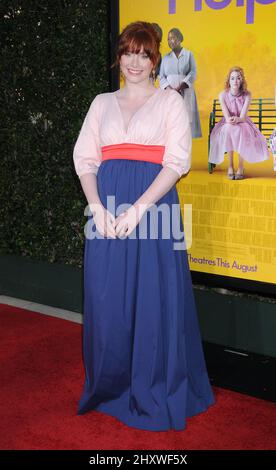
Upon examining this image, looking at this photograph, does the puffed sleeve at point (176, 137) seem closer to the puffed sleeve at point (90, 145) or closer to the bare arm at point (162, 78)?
the puffed sleeve at point (90, 145)

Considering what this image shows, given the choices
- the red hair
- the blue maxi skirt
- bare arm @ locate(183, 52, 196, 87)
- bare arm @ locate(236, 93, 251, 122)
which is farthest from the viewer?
bare arm @ locate(183, 52, 196, 87)

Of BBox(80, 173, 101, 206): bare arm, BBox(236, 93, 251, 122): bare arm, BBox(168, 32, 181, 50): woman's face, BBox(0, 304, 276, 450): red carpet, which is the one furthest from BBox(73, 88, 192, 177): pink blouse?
BBox(0, 304, 276, 450): red carpet

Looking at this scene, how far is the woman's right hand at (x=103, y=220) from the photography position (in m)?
2.35

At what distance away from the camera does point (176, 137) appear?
2305mm

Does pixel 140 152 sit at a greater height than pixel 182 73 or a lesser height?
lesser

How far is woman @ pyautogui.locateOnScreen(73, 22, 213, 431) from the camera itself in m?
2.32

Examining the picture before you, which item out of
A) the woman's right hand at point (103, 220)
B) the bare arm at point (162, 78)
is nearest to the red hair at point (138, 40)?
the woman's right hand at point (103, 220)

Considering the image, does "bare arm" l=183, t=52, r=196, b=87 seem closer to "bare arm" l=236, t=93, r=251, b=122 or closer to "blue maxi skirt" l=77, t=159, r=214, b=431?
"bare arm" l=236, t=93, r=251, b=122

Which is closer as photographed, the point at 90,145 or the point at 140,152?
the point at 140,152

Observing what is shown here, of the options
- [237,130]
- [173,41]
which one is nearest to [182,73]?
[173,41]

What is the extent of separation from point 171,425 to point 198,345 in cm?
38

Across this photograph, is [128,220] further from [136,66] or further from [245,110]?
[245,110]

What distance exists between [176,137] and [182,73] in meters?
0.84
